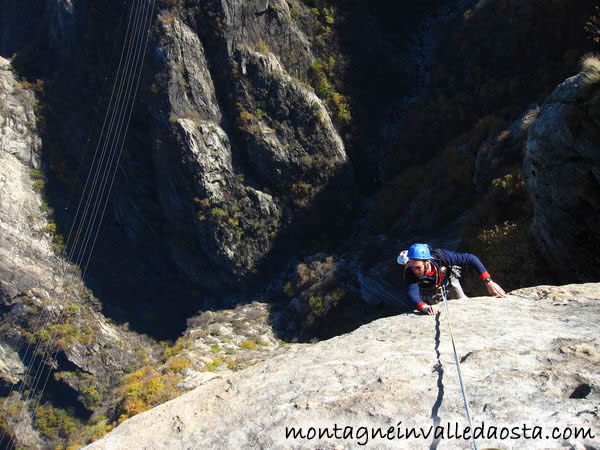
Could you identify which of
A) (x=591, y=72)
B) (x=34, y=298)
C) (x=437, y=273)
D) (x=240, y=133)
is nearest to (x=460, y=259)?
(x=437, y=273)

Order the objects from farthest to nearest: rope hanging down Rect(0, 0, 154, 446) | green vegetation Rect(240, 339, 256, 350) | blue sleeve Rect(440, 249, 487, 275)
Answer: rope hanging down Rect(0, 0, 154, 446) → green vegetation Rect(240, 339, 256, 350) → blue sleeve Rect(440, 249, 487, 275)

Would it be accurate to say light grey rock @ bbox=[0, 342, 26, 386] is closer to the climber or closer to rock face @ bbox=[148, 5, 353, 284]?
rock face @ bbox=[148, 5, 353, 284]

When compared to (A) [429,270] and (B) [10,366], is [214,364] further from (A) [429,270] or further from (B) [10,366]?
(A) [429,270]

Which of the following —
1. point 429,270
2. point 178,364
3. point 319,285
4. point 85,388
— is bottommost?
point 85,388

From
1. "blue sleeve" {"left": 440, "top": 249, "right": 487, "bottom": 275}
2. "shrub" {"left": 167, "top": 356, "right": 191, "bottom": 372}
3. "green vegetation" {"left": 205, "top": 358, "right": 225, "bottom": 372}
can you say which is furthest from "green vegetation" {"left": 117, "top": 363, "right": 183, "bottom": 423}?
"blue sleeve" {"left": 440, "top": 249, "right": 487, "bottom": 275}

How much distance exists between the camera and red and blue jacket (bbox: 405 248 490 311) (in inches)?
289

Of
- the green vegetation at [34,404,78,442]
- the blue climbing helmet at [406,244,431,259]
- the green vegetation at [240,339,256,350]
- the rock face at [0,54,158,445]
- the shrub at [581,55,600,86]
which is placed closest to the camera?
the blue climbing helmet at [406,244,431,259]

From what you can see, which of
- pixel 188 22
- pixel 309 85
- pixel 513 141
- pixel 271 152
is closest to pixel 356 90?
pixel 309 85

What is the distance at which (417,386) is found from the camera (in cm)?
536

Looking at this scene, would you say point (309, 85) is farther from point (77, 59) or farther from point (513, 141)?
point (77, 59)

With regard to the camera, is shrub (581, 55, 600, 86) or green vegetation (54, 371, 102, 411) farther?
green vegetation (54, 371, 102, 411)

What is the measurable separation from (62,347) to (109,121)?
700 inches

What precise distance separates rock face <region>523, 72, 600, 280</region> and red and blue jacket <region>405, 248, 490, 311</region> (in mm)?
3639

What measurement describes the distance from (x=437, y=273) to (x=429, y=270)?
276 mm
